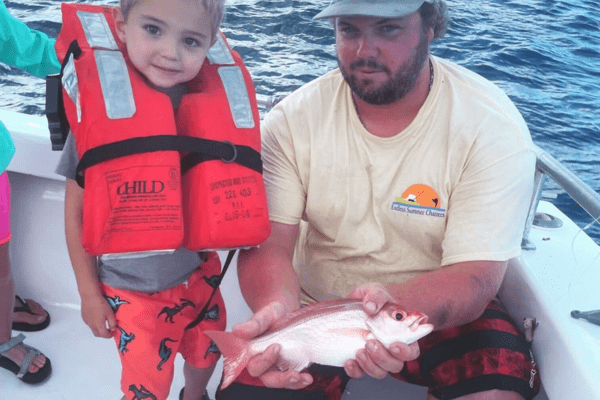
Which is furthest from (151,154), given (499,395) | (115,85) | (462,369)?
(499,395)

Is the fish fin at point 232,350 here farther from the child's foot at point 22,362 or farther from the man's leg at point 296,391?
the child's foot at point 22,362

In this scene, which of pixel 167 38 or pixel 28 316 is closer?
pixel 167 38

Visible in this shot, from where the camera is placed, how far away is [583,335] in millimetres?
2082

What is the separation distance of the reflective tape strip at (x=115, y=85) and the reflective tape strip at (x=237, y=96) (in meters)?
0.41

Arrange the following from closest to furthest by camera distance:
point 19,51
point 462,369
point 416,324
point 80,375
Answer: point 416,324, point 462,369, point 19,51, point 80,375

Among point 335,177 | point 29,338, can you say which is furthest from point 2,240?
point 335,177

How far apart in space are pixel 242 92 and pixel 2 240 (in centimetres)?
133

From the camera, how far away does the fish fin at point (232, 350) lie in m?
1.84

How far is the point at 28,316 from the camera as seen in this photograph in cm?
320

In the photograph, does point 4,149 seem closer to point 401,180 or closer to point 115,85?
point 115,85

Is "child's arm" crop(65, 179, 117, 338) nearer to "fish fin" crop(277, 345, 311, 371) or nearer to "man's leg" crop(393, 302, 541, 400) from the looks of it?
"fish fin" crop(277, 345, 311, 371)

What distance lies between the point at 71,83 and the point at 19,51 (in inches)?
25.9

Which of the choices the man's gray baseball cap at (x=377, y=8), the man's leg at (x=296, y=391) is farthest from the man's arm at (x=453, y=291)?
the man's gray baseball cap at (x=377, y=8)

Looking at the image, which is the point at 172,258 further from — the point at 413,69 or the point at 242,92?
the point at 413,69
